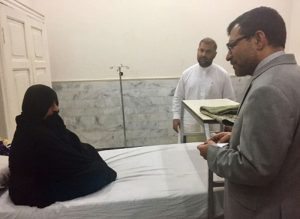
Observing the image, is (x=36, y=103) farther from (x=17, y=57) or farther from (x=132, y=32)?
(x=132, y=32)

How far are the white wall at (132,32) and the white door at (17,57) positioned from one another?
646 mm

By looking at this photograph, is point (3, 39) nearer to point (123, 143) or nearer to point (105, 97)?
point (105, 97)

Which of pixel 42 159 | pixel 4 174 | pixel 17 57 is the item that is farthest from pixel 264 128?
pixel 17 57

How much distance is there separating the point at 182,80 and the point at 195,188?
1464 millimetres

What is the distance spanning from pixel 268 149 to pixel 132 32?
9.90 ft

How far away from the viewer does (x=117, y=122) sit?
3781mm

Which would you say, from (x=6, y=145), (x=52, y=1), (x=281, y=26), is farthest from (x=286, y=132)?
(x=52, y=1)

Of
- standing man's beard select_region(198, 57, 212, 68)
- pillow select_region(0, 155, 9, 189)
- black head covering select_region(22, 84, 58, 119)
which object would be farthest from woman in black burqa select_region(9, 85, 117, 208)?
standing man's beard select_region(198, 57, 212, 68)

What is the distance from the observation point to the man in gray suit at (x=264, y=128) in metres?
0.81

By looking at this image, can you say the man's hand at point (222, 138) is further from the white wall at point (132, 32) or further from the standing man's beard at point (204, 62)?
the white wall at point (132, 32)

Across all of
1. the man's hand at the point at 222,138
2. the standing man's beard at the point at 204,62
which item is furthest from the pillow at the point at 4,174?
the standing man's beard at the point at 204,62

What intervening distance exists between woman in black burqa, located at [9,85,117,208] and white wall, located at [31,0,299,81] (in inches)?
84.3

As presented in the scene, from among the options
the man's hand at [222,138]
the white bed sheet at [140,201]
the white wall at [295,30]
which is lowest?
the white bed sheet at [140,201]

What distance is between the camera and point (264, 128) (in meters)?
0.81
